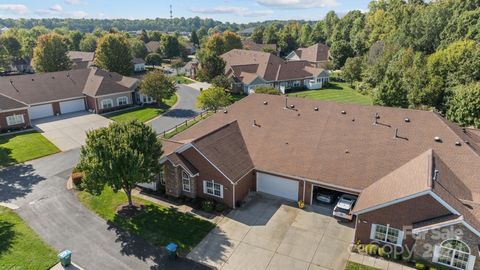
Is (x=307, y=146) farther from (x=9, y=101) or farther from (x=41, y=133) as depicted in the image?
(x=9, y=101)

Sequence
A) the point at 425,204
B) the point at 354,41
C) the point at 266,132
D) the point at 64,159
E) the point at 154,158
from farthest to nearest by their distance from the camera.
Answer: the point at 354,41
the point at 64,159
the point at 266,132
the point at 154,158
the point at 425,204

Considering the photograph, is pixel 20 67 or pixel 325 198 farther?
pixel 20 67

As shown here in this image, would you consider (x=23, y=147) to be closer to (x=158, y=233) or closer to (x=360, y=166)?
(x=158, y=233)

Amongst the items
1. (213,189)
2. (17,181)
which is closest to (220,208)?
(213,189)

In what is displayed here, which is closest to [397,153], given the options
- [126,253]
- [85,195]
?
[126,253]

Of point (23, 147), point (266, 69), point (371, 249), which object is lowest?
point (371, 249)

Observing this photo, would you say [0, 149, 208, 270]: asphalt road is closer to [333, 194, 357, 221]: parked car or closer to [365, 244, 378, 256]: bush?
[365, 244, 378, 256]: bush
